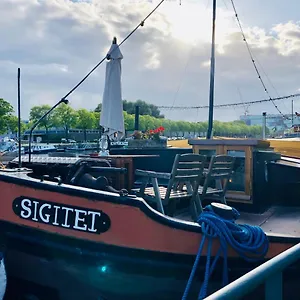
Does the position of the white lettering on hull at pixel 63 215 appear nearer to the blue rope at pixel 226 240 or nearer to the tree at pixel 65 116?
Answer: the blue rope at pixel 226 240

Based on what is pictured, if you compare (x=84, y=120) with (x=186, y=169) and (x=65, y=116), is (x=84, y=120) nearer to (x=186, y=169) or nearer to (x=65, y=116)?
(x=65, y=116)

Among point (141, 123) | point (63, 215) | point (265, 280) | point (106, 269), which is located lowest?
point (106, 269)

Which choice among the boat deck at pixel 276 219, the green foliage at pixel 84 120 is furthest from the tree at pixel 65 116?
the boat deck at pixel 276 219

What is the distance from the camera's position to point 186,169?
172 inches

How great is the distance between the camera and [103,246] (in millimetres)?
3531

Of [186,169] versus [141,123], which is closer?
[186,169]

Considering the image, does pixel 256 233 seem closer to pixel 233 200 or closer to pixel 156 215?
pixel 156 215

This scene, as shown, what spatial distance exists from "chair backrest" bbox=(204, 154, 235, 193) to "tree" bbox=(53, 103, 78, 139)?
5477 cm

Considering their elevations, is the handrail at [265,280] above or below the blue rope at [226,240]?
above

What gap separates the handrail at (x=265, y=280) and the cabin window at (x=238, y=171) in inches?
153

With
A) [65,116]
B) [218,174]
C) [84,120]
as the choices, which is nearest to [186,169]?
[218,174]

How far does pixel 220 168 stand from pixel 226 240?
159 centimetres

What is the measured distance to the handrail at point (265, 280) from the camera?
1.28 meters

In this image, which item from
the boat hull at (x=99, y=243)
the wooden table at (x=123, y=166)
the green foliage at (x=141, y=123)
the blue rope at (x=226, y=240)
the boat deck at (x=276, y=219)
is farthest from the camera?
the green foliage at (x=141, y=123)
